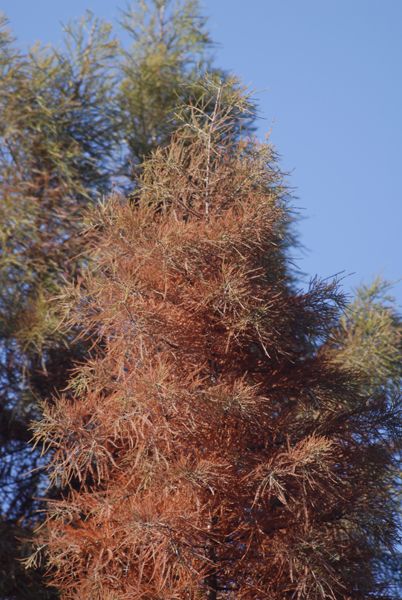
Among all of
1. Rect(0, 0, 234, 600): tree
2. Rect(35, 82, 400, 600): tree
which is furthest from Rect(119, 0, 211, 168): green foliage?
Rect(35, 82, 400, 600): tree

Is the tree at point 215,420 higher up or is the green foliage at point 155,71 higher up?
the green foliage at point 155,71

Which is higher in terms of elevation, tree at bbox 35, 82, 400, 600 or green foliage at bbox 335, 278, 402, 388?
green foliage at bbox 335, 278, 402, 388

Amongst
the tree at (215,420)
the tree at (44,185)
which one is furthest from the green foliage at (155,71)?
the tree at (215,420)

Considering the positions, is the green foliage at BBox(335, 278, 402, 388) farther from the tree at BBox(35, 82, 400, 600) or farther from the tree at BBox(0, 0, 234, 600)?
the tree at BBox(35, 82, 400, 600)

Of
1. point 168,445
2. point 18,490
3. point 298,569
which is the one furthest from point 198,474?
point 18,490

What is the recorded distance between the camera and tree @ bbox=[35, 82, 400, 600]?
498cm

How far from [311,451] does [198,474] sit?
0.59 meters

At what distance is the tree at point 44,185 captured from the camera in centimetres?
1009

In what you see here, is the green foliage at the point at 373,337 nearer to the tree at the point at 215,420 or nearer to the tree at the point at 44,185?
the tree at the point at 44,185

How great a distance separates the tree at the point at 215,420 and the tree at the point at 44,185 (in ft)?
13.9

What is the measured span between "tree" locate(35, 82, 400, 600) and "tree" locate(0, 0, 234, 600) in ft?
13.9

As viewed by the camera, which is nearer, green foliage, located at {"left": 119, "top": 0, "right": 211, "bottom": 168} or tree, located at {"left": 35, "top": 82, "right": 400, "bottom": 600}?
tree, located at {"left": 35, "top": 82, "right": 400, "bottom": 600}

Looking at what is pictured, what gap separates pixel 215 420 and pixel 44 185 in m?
6.76

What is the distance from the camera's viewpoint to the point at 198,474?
4.76m
